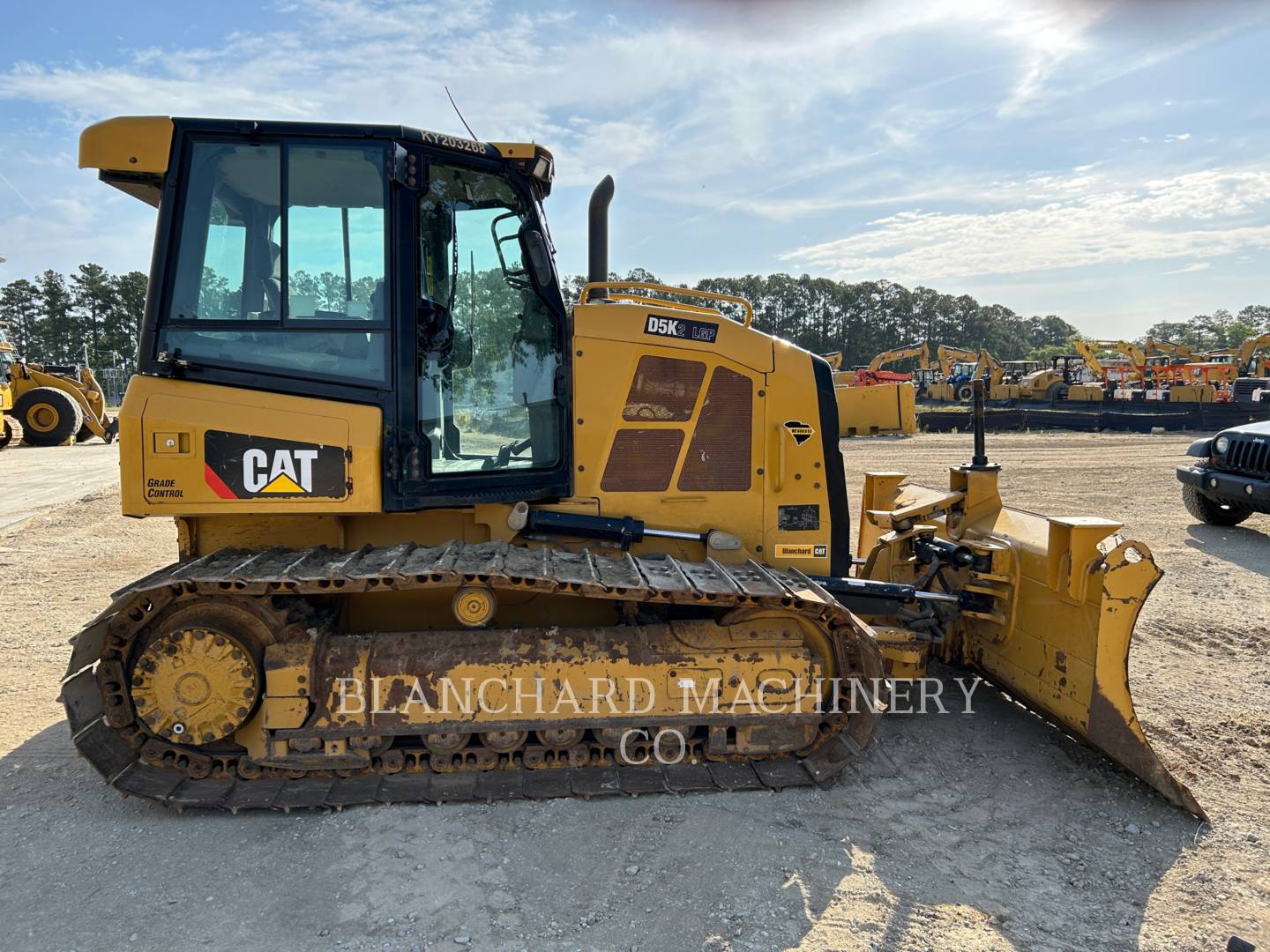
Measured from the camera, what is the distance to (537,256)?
4133mm

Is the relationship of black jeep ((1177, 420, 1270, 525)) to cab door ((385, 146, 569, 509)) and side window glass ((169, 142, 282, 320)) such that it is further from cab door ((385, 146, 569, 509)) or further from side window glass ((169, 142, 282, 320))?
side window glass ((169, 142, 282, 320))

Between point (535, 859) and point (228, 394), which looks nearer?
point (535, 859)

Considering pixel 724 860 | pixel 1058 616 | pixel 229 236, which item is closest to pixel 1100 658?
pixel 1058 616

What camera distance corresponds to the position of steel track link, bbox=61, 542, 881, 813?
11.8 feet

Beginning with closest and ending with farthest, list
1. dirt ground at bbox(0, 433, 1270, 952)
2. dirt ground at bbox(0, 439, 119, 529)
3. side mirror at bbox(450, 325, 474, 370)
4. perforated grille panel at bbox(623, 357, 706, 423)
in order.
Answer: dirt ground at bbox(0, 433, 1270, 952) < side mirror at bbox(450, 325, 474, 370) < perforated grille panel at bbox(623, 357, 706, 423) < dirt ground at bbox(0, 439, 119, 529)

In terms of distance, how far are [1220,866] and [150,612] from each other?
4.82m

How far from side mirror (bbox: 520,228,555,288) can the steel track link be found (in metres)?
1.42

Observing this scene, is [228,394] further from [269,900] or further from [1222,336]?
[1222,336]

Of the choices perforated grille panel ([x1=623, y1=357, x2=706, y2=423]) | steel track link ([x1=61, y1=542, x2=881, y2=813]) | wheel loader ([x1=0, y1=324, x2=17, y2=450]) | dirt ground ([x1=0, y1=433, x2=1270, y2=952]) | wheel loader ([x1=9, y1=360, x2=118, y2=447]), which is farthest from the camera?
wheel loader ([x1=9, y1=360, x2=118, y2=447])

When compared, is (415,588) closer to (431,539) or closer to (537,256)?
(431,539)

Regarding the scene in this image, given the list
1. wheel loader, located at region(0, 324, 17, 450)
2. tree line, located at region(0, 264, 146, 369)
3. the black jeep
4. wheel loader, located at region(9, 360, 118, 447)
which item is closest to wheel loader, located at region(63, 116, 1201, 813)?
the black jeep

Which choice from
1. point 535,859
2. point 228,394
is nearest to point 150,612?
point 228,394

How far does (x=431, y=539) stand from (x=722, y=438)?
1708 mm

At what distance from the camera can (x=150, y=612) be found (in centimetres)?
368
